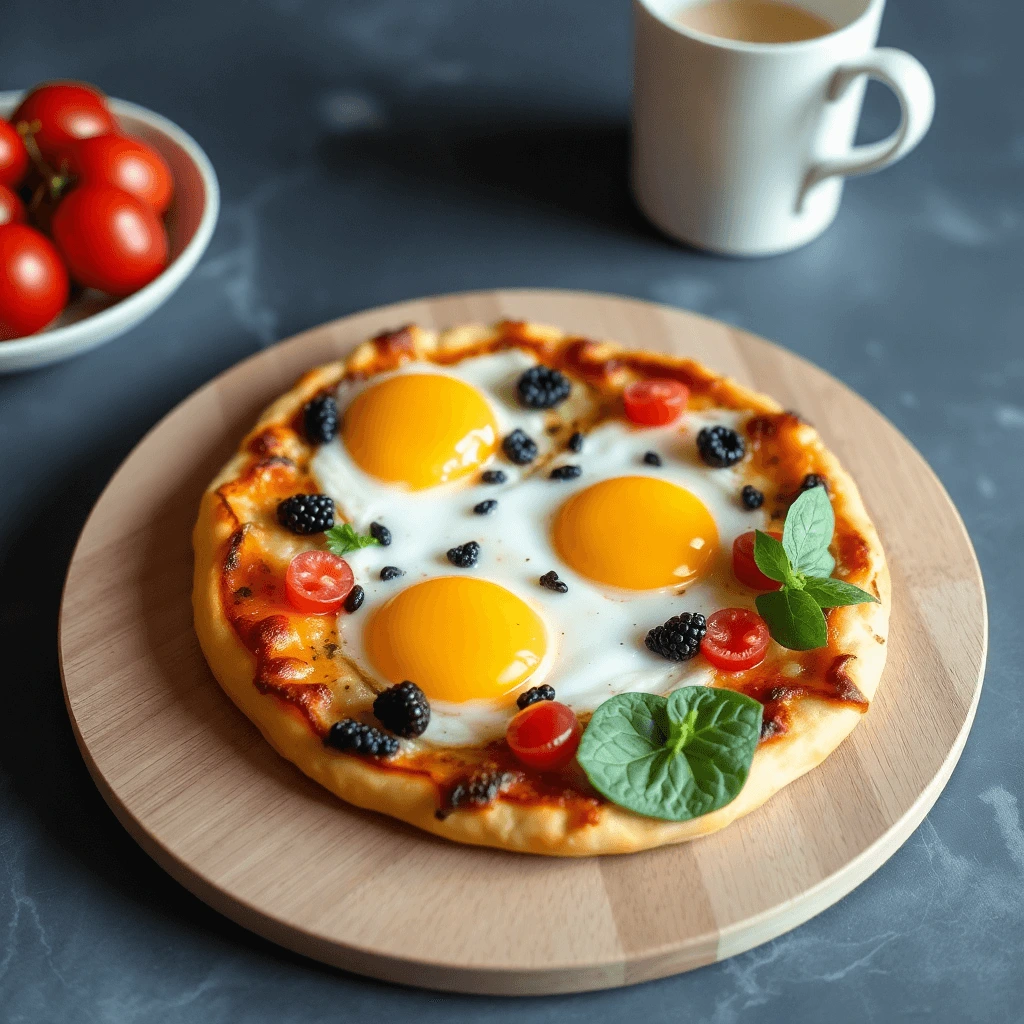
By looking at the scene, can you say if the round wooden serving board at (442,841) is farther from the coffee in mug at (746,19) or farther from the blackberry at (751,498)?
the coffee in mug at (746,19)

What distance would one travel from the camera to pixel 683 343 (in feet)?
17.0

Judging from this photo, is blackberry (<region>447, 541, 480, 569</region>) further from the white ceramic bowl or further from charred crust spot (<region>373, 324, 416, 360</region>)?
the white ceramic bowl

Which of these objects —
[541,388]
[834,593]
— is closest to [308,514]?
[541,388]

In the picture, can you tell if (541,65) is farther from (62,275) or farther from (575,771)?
(575,771)

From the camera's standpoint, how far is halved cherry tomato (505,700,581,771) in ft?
11.7

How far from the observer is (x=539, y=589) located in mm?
4160

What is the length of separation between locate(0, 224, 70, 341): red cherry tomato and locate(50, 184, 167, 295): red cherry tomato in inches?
3.4

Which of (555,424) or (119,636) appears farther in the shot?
(555,424)

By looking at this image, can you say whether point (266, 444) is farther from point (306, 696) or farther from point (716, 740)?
point (716, 740)

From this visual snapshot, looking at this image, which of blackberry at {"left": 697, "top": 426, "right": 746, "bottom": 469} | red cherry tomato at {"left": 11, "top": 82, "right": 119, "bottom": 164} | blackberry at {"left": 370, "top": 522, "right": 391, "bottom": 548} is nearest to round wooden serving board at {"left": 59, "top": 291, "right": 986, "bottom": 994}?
blackberry at {"left": 697, "top": 426, "right": 746, "bottom": 469}

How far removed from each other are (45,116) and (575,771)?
3.79 meters

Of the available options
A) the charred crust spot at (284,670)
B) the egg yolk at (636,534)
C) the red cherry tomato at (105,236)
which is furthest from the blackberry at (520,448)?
the red cherry tomato at (105,236)

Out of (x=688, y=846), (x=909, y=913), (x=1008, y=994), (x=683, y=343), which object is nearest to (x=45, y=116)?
(x=683, y=343)

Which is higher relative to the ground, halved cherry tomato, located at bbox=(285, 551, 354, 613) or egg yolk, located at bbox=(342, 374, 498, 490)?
egg yolk, located at bbox=(342, 374, 498, 490)
